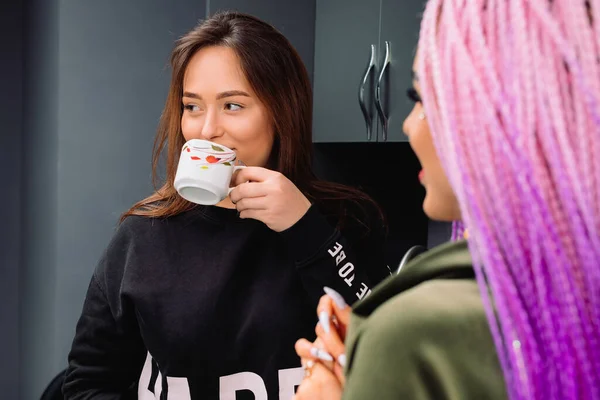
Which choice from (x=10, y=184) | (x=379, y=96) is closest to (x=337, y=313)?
(x=379, y=96)

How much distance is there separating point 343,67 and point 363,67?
0.10 meters

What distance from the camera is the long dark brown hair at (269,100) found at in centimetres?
112

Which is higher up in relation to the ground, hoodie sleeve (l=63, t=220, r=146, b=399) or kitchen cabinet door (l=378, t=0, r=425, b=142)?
kitchen cabinet door (l=378, t=0, r=425, b=142)

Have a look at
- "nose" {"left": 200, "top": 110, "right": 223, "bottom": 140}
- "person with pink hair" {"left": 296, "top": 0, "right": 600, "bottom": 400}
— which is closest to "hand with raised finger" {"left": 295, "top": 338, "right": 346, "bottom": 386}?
"person with pink hair" {"left": 296, "top": 0, "right": 600, "bottom": 400}

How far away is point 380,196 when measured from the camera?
6.26 feet

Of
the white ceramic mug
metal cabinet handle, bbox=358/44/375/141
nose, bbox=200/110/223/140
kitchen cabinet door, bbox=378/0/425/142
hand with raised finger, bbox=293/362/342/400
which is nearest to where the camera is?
hand with raised finger, bbox=293/362/342/400

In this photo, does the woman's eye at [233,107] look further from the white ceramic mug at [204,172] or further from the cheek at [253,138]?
the white ceramic mug at [204,172]

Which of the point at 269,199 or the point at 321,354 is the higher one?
the point at 269,199

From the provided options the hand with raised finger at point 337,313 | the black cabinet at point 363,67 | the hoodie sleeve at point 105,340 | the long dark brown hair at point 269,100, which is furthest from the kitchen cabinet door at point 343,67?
the hand with raised finger at point 337,313

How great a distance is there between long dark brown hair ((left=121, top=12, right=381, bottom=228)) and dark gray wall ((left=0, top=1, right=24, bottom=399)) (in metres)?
1.44

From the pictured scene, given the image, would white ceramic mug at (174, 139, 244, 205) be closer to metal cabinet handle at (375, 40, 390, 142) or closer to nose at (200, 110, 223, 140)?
nose at (200, 110, 223, 140)

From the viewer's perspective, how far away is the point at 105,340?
1128mm

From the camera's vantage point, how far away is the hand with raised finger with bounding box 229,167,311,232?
102 centimetres

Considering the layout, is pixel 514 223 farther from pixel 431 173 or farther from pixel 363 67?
pixel 363 67
